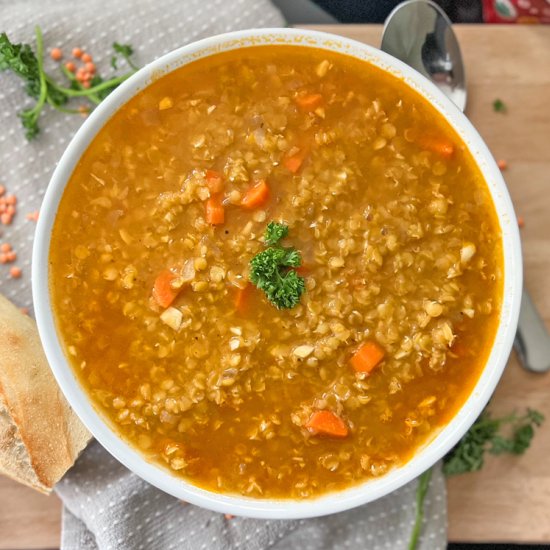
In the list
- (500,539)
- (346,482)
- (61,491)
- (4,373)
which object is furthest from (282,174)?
(500,539)

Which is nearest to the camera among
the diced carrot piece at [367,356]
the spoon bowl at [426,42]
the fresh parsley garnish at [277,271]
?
the fresh parsley garnish at [277,271]

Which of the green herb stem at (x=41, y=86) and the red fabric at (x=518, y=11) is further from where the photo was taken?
the red fabric at (x=518, y=11)

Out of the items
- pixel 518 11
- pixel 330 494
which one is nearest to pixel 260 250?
pixel 330 494

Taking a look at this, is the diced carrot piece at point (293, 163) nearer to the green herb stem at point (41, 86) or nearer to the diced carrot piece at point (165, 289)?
the diced carrot piece at point (165, 289)

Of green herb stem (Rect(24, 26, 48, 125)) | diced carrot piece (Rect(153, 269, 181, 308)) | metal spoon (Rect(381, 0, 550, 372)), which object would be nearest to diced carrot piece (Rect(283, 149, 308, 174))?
diced carrot piece (Rect(153, 269, 181, 308))

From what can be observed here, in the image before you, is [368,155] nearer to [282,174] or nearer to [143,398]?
[282,174]

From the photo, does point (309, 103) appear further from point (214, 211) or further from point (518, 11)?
point (518, 11)

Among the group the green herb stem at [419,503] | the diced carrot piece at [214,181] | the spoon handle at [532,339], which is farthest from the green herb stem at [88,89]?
the green herb stem at [419,503]
